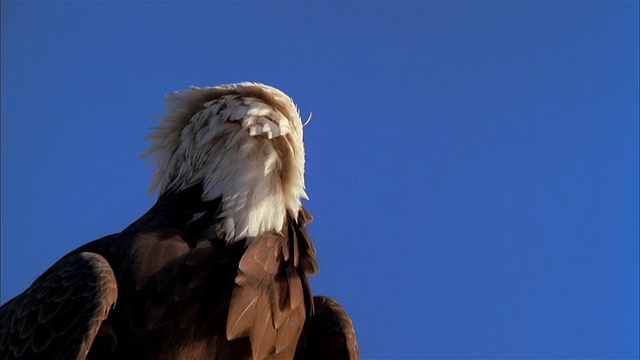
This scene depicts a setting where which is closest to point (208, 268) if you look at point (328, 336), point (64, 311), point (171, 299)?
point (171, 299)

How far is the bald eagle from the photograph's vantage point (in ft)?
14.7

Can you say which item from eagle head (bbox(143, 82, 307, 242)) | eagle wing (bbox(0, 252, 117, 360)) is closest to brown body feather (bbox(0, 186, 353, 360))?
eagle wing (bbox(0, 252, 117, 360))

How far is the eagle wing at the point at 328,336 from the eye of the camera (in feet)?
16.3

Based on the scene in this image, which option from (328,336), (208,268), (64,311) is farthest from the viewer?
(328,336)

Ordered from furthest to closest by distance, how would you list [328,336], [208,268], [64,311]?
[328,336], [208,268], [64,311]

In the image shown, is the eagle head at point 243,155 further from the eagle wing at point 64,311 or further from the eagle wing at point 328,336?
the eagle wing at point 64,311

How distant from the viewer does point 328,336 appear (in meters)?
5.02

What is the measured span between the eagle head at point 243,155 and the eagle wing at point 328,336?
0.54m

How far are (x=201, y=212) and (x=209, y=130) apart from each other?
0.49m

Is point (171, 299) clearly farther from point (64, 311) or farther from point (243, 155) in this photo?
point (243, 155)

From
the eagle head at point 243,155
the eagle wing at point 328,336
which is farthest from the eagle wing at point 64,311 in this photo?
the eagle wing at point 328,336

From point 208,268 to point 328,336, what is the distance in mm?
800

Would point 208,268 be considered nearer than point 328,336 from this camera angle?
Yes

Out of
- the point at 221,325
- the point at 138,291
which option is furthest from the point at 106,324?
the point at 221,325
